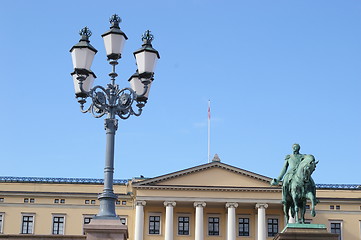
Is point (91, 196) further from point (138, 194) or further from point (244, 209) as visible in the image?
point (244, 209)

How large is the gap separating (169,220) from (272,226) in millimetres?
9999

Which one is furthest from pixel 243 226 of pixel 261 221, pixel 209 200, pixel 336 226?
pixel 336 226

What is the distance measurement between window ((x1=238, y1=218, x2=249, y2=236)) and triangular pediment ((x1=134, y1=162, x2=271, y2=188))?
3609 millimetres

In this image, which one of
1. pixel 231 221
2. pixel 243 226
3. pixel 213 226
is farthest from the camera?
pixel 243 226

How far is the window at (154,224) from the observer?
71.6 metres

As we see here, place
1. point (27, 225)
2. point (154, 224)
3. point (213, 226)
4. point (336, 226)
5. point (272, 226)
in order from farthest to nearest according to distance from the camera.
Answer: point (336, 226) → point (272, 226) → point (213, 226) → point (27, 225) → point (154, 224)

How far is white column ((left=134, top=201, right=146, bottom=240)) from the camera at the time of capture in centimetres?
6966

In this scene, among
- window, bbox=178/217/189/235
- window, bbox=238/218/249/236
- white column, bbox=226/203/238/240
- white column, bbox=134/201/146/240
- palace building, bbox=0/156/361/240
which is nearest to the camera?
white column, bbox=134/201/146/240

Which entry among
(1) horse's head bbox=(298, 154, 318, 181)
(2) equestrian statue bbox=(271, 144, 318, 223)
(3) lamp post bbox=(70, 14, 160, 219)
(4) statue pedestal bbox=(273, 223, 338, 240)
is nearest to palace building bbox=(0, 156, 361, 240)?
(2) equestrian statue bbox=(271, 144, 318, 223)

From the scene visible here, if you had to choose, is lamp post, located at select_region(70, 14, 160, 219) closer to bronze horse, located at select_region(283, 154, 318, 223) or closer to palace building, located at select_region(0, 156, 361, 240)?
bronze horse, located at select_region(283, 154, 318, 223)

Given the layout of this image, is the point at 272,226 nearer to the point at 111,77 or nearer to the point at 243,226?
the point at 243,226

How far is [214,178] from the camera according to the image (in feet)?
237

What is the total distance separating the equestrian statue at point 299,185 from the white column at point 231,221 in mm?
48765

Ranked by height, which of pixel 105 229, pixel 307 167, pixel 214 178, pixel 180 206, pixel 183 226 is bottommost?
pixel 105 229
